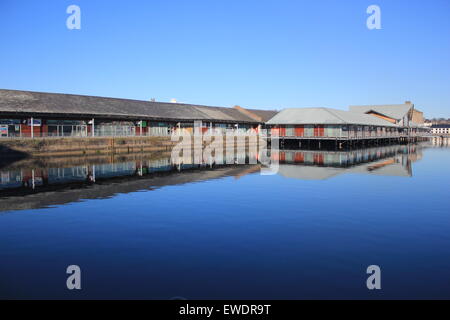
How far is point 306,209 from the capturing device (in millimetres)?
18141

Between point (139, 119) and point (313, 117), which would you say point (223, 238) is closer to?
point (139, 119)

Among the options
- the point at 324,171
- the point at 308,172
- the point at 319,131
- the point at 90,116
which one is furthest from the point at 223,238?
the point at 319,131

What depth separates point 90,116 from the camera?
166ft

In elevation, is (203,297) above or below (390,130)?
below

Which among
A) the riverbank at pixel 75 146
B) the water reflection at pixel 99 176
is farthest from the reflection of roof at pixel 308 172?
the riverbank at pixel 75 146

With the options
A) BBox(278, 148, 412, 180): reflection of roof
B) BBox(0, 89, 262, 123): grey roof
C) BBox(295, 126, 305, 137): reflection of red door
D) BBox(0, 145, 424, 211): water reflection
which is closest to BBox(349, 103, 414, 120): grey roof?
BBox(295, 126, 305, 137): reflection of red door

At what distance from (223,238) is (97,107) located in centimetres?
4515

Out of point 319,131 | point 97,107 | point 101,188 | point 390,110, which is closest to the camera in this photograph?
point 101,188

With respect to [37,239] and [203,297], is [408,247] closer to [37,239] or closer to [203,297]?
[203,297]

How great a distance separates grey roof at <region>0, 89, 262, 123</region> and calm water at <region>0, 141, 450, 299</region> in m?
22.9

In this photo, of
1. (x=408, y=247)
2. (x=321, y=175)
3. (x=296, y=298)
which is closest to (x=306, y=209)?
(x=408, y=247)

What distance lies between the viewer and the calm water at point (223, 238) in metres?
9.34

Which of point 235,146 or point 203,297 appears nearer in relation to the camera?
point 203,297

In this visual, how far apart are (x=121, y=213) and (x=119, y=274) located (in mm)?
7630
